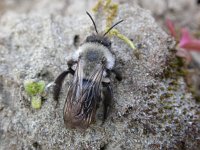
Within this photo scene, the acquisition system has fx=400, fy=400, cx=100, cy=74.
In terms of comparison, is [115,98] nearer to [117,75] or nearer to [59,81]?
[117,75]

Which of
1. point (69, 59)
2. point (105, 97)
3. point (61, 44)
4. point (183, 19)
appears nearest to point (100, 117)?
point (105, 97)

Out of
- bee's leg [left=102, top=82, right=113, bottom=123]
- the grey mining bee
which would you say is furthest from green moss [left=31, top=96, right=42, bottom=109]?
bee's leg [left=102, top=82, right=113, bottom=123]

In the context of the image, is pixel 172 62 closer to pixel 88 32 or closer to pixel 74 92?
pixel 88 32

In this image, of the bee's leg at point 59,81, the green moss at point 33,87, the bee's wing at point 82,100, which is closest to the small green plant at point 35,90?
the green moss at point 33,87

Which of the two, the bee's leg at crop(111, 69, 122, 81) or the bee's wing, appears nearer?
the bee's wing

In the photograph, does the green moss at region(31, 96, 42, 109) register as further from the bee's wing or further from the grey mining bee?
the bee's wing

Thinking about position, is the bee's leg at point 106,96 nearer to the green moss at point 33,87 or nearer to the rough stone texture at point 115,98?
the rough stone texture at point 115,98

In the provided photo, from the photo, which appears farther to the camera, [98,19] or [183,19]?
[183,19]
